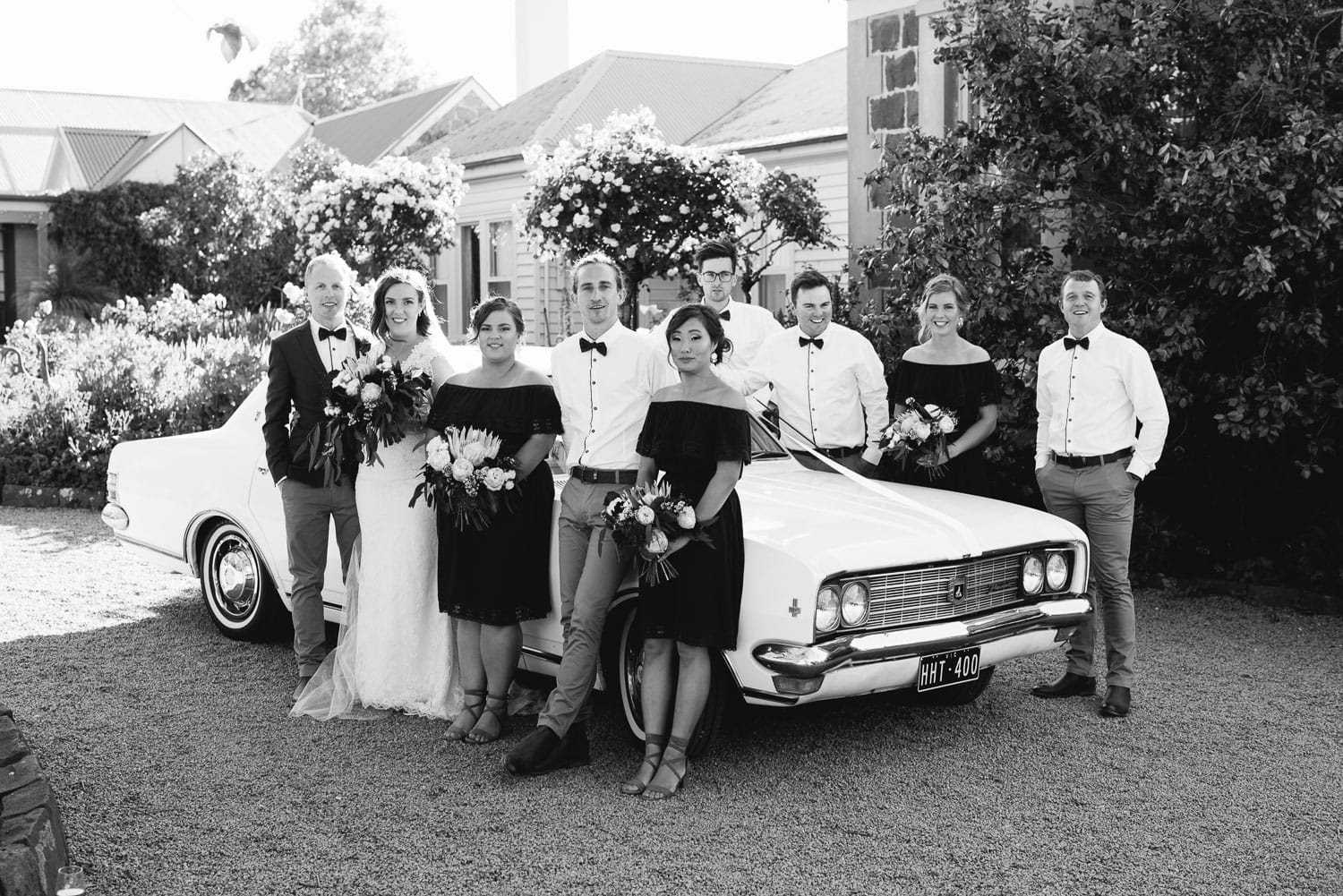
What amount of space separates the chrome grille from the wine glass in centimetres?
262

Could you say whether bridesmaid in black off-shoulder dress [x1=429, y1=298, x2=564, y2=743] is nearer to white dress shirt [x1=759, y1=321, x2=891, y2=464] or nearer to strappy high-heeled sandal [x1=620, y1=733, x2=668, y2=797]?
strappy high-heeled sandal [x1=620, y1=733, x2=668, y2=797]

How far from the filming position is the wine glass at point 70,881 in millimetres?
3857

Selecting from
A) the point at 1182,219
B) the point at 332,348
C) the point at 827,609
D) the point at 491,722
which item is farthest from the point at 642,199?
the point at 827,609

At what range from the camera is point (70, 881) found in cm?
395

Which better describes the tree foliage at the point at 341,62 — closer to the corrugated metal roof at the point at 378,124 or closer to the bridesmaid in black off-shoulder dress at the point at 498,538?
the corrugated metal roof at the point at 378,124

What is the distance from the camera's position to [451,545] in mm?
5535

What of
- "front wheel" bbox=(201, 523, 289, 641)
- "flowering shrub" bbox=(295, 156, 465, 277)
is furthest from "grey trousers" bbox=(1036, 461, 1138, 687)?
"flowering shrub" bbox=(295, 156, 465, 277)

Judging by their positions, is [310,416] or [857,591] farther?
[310,416]

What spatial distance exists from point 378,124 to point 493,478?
94.2ft

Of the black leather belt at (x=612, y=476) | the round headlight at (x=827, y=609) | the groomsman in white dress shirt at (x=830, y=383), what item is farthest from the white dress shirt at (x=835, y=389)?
the round headlight at (x=827, y=609)

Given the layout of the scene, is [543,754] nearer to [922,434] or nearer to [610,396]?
[610,396]

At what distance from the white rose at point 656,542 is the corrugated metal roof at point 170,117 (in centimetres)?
3012

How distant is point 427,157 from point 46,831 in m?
22.2

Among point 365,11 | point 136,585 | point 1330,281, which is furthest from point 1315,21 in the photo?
point 365,11
